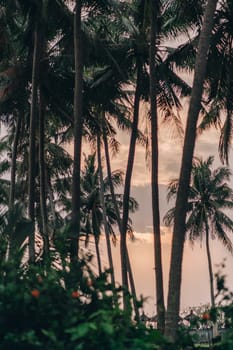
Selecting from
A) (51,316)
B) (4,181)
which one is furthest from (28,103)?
(51,316)

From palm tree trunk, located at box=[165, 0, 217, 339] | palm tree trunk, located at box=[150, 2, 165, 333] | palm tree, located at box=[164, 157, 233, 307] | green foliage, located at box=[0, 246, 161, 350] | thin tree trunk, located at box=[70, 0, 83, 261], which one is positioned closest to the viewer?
green foliage, located at box=[0, 246, 161, 350]

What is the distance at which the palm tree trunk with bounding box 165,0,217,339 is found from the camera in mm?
10438

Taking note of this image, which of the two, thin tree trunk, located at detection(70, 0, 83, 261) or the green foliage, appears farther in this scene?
thin tree trunk, located at detection(70, 0, 83, 261)

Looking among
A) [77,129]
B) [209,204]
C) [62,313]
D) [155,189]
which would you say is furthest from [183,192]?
[209,204]

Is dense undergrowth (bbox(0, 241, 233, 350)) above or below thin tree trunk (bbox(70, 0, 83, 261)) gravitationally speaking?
below

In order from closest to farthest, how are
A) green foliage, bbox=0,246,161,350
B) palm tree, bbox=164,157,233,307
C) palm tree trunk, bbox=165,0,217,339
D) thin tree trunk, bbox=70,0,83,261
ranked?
green foliage, bbox=0,246,161,350, palm tree trunk, bbox=165,0,217,339, thin tree trunk, bbox=70,0,83,261, palm tree, bbox=164,157,233,307

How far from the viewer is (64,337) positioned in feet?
16.6

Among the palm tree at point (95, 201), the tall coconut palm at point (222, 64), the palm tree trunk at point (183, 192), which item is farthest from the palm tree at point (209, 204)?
the palm tree trunk at point (183, 192)

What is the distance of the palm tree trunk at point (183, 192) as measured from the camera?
10.4 metres

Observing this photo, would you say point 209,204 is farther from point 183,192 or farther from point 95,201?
point 183,192

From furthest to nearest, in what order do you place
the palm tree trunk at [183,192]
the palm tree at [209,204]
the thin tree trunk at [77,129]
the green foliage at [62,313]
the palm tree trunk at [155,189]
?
the palm tree at [209,204], the palm tree trunk at [155,189], the thin tree trunk at [77,129], the palm tree trunk at [183,192], the green foliage at [62,313]

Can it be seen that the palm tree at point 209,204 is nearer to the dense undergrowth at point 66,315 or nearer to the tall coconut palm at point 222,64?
the tall coconut palm at point 222,64

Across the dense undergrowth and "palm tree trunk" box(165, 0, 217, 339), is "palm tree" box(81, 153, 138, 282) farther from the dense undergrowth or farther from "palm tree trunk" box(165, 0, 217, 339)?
the dense undergrowth

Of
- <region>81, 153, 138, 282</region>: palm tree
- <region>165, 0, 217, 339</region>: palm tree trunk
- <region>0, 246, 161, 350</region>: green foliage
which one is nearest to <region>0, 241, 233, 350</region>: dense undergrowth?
<region>0, 246, 161, 350</region>: green foliage
